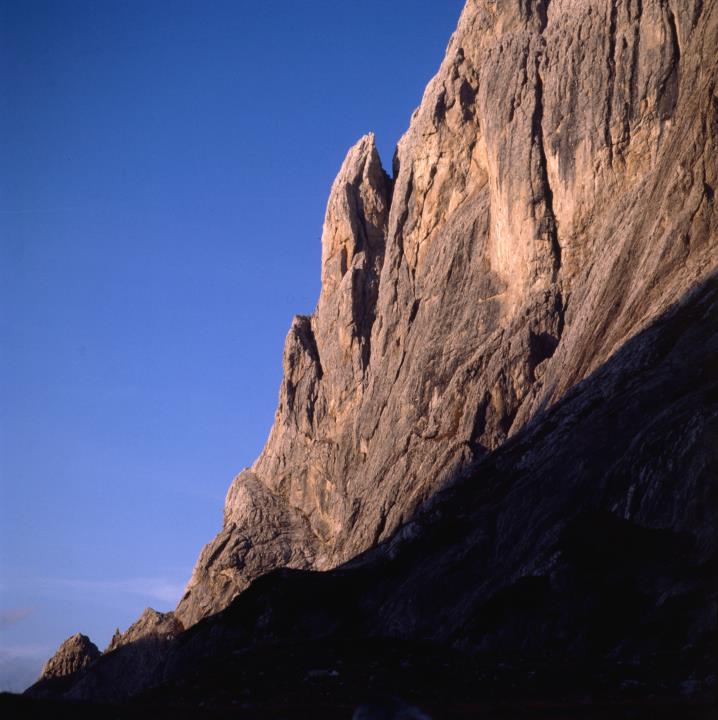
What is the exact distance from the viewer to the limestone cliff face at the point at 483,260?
2621 inches

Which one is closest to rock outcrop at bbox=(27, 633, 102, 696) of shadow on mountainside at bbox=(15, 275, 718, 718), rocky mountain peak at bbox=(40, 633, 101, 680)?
rocky mountain peak at bbox=(40, 633, 101, 680)

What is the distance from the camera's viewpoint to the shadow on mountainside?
36844 mm

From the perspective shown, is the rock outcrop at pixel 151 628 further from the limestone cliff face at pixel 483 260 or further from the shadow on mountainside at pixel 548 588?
the shadow on mountainside at pixel 548 588

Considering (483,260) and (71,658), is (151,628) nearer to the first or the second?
(71,658)

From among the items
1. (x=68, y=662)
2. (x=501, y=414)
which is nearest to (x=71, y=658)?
(x=68, y=662)

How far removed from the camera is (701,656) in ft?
115

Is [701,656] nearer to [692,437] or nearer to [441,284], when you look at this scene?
[692,437]

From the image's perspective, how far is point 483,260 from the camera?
3364 inches

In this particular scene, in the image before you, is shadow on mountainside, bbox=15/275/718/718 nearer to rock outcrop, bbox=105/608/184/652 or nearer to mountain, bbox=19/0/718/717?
mountain, bbox=19/0/718/717

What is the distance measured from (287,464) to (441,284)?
84.5ft

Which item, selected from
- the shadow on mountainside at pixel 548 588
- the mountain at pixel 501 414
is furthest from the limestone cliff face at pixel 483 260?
the shadow on mountainside at pixel 548 588

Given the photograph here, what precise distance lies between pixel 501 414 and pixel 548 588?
30101 millimetres

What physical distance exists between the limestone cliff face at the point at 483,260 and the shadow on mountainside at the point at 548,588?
742 cm

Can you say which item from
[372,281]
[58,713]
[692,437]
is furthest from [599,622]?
[372,281]
